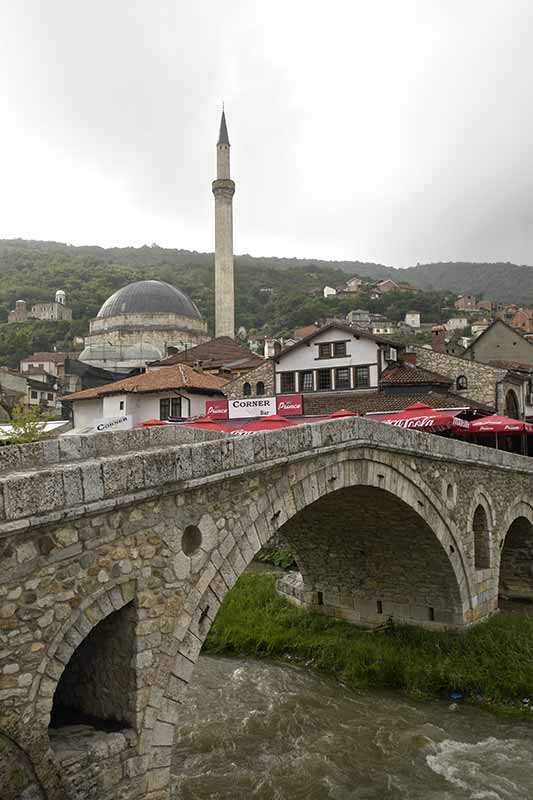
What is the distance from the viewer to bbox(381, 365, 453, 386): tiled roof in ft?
70.7

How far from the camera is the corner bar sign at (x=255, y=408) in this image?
66.6 ft

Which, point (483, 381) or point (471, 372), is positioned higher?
point (471, 372)

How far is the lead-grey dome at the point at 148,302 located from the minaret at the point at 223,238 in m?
7.48

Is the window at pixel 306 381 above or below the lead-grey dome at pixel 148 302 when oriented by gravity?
below

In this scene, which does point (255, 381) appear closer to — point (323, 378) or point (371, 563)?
point (323, 378)

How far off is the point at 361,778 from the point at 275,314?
237ft

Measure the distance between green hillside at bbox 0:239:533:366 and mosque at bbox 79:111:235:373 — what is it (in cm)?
1352

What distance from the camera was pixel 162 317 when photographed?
54.6 meters

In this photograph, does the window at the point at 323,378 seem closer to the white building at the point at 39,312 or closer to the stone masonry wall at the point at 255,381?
the stone masonry wall at the point at 255,381

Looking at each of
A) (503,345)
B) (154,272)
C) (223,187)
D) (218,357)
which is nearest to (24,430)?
(218,357)

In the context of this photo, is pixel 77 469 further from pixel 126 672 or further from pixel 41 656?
pixel 126 672

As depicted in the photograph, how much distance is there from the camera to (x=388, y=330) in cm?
6881

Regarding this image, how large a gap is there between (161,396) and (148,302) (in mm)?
30355

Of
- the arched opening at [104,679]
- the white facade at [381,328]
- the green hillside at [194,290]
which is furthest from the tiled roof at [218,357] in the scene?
the white facade at [381,328]
